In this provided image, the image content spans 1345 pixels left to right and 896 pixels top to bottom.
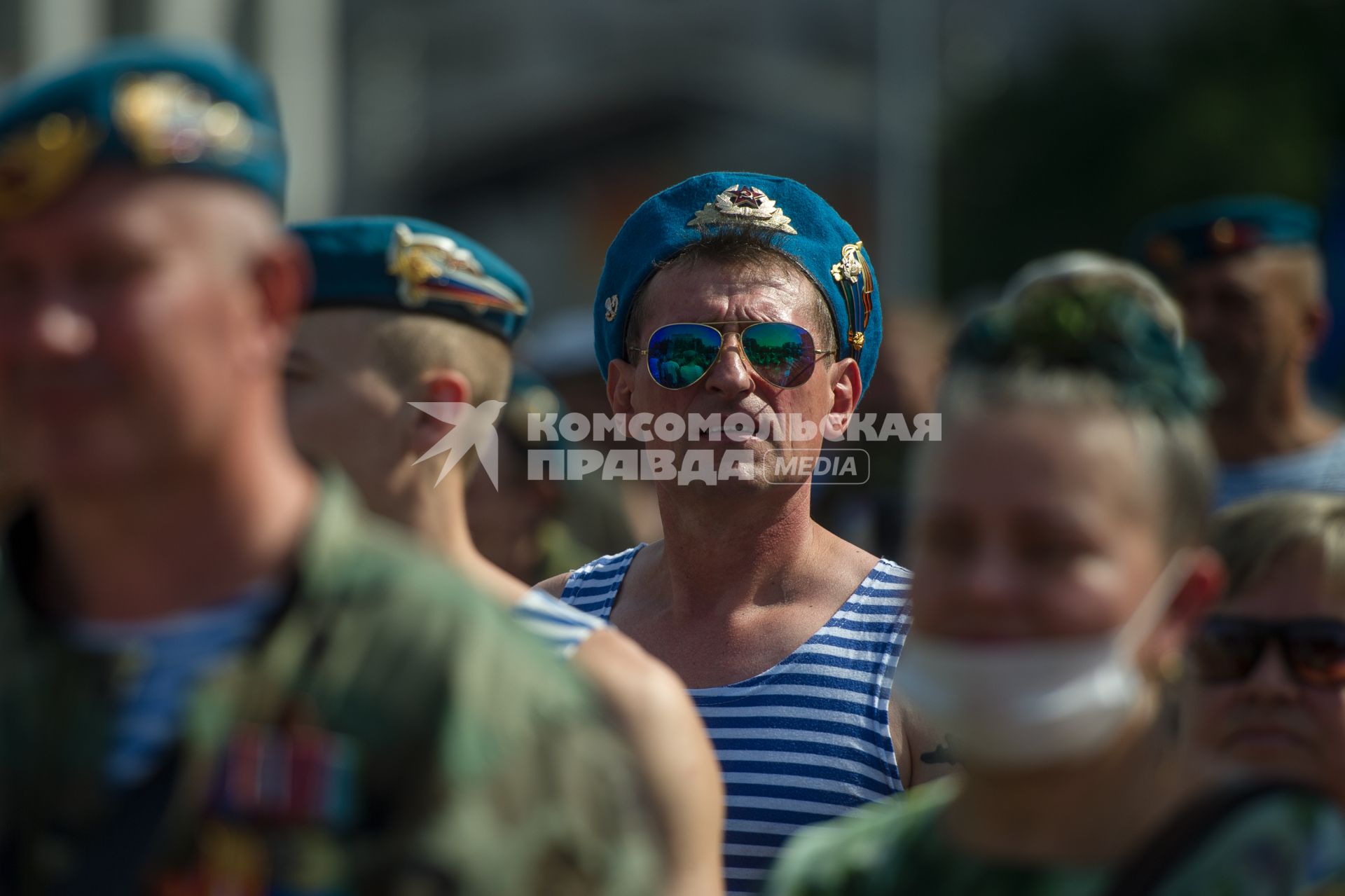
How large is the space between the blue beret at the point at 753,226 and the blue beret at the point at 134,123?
1.90 meters

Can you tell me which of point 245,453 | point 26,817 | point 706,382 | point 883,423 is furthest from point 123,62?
point 883,423

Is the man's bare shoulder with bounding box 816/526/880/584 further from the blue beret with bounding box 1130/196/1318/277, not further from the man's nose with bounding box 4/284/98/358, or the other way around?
the blue beret with bounding box 1130/196/1318/277

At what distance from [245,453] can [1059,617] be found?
1004mm

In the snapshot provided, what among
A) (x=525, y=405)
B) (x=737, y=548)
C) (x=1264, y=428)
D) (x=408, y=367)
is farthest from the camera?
(x=525, y=405)

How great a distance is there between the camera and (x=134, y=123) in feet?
6.78

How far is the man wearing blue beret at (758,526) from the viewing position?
3531 mm

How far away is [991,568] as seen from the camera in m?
2.33

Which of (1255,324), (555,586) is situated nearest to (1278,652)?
(555,586)

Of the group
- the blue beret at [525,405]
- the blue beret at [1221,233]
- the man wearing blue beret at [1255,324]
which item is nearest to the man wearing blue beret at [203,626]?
the blue beret at [525,405]

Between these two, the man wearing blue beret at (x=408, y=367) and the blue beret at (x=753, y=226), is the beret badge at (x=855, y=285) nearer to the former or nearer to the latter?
the blue beret at (x=753, y=226)

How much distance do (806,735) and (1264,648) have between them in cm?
87

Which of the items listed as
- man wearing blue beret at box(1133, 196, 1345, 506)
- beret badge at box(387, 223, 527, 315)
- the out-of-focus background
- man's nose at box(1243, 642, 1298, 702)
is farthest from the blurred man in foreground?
the out-of-focus background

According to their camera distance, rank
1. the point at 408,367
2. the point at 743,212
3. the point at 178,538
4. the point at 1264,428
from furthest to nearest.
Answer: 1. the point at 1264,428
2. the point at 743,212
3. the point at 408,367
4. the point at 178,538

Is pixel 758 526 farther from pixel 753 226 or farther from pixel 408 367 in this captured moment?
pixel 408 367
